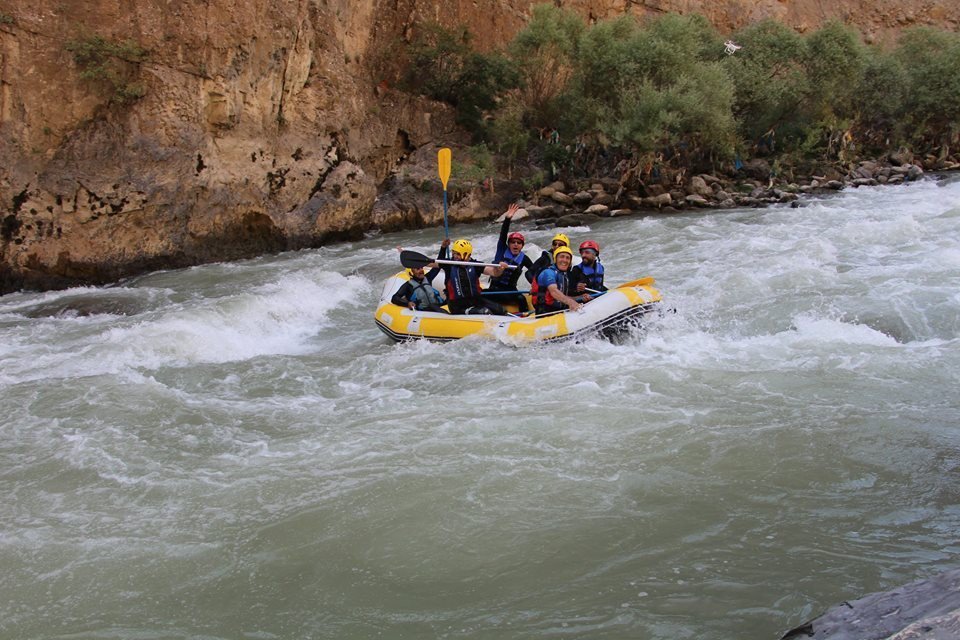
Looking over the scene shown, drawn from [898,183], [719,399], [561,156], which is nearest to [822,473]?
[719,399]

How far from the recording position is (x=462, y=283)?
25.3 ft

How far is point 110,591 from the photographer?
3.64m

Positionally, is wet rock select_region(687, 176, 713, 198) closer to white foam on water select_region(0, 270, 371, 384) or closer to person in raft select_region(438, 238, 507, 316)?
white foam on water select_region(0, 270, 371, 384)

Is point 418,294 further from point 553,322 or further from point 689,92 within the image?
point 689,92

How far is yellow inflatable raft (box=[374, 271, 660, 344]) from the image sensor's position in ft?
22.8

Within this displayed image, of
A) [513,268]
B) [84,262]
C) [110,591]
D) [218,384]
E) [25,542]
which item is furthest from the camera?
[84,262]

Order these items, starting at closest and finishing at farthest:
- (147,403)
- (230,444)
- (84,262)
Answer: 1. (230,444)
2. (147,403)
3. (84,262)

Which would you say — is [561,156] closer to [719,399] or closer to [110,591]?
[719,399]

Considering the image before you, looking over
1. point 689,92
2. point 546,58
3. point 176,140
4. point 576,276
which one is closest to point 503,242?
point 576,276

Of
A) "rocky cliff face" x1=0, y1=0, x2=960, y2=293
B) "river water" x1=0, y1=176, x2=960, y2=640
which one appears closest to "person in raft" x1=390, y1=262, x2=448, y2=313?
"river water" x1=0, y1=176, x2=960, y2=640

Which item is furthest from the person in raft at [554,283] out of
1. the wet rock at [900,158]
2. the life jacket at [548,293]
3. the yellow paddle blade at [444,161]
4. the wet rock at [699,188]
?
the wet rock at [900,158]

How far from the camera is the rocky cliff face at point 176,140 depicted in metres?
11.9

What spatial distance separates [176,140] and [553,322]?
28.9ft

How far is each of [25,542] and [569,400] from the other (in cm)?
337
